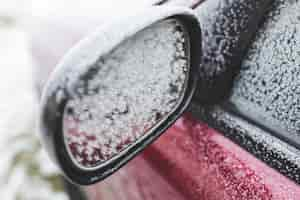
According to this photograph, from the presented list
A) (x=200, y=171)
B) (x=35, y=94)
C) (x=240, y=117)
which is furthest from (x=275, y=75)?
(x=35, y=94)

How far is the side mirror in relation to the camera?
3.25ft

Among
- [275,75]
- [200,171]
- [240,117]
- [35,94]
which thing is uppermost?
[275,75]

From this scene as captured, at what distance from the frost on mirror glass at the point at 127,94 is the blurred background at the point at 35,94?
0.70m

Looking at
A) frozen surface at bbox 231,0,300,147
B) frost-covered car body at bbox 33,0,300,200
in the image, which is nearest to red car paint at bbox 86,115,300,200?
frost-covered car body at bbox 33,0,300,200

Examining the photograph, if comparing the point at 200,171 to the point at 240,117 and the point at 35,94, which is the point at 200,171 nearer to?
the point at 240,117

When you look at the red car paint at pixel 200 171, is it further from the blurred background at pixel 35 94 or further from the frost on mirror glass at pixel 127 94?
the blurred background at pixel 35 94

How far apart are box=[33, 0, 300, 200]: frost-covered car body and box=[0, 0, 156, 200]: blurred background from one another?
0.67m

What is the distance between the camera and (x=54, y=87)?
0.98 metres

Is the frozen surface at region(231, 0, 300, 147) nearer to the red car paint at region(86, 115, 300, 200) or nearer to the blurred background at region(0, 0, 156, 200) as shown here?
the red car paint at region(86, 115, 300, 200)

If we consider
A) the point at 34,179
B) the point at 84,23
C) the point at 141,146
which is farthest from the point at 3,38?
the point at 141,146

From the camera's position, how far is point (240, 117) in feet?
4.09

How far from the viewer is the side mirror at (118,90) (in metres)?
0.99

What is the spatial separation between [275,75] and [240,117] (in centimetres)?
17

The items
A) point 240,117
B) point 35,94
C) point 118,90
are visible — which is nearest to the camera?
point 118,90
